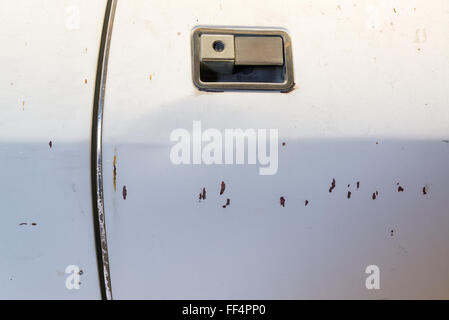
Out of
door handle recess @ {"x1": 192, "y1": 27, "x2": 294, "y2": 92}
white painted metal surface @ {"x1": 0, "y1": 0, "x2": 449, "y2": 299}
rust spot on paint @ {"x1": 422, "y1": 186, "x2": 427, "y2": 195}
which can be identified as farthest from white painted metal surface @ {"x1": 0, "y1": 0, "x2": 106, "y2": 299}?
rust spot on paint @ {"x1": 422, "y1": 186, "x2": 427, "y2": 195}

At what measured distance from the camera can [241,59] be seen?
760 mm

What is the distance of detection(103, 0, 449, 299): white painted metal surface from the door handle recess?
0.02 meters

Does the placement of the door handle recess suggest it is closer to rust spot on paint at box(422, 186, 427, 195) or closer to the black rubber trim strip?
the black rubber trim strip

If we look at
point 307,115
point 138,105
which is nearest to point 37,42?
point 138,105

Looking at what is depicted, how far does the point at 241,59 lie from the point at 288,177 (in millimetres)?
272

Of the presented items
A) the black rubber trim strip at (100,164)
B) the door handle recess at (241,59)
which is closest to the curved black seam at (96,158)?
the black rubber trim strip at (100,164)

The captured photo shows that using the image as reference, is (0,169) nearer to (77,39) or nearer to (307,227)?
(77,39)

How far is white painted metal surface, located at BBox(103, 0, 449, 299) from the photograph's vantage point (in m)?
0.72

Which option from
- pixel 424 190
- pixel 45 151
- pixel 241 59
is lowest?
pixel 424 190

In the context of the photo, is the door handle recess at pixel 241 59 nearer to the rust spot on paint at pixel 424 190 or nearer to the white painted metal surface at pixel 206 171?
the white painted metal surface at pixel 206 171

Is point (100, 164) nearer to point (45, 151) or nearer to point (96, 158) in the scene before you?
point (96, 158)

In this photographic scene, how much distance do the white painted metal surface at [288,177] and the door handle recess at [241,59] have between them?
0.07 feet

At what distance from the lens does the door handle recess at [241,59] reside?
0.75 m

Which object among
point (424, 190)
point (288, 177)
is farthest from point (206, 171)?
point (424, 190)
